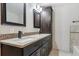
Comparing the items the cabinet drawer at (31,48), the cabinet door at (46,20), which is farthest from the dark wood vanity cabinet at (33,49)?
the cabinet door at (46,20)

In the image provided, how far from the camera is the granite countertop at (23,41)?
122cm

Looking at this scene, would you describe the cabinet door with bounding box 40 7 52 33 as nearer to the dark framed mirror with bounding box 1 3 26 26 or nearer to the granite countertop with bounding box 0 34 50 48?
the granite countertop with bounding box 0 34 50 48

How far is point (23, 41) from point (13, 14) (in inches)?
14.2

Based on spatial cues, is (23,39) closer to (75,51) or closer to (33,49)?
(33,49)

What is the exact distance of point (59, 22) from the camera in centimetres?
140

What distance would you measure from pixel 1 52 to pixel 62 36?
2.55ft

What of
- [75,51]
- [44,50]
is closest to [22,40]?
[44,50]

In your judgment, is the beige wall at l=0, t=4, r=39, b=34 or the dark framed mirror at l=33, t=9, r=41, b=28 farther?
the dark framed mirror at l=33, t=9, r=41, b=28

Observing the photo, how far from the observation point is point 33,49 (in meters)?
1.33

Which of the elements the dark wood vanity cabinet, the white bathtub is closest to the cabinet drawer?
the dark wood vanity cabinet

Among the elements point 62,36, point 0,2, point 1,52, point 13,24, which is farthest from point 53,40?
point 0,2

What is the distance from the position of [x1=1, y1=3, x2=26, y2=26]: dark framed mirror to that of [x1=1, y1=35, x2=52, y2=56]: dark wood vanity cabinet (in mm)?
305

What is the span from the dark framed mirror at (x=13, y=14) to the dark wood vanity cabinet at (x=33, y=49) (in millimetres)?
305

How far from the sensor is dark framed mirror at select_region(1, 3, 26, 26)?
1.27 metres
